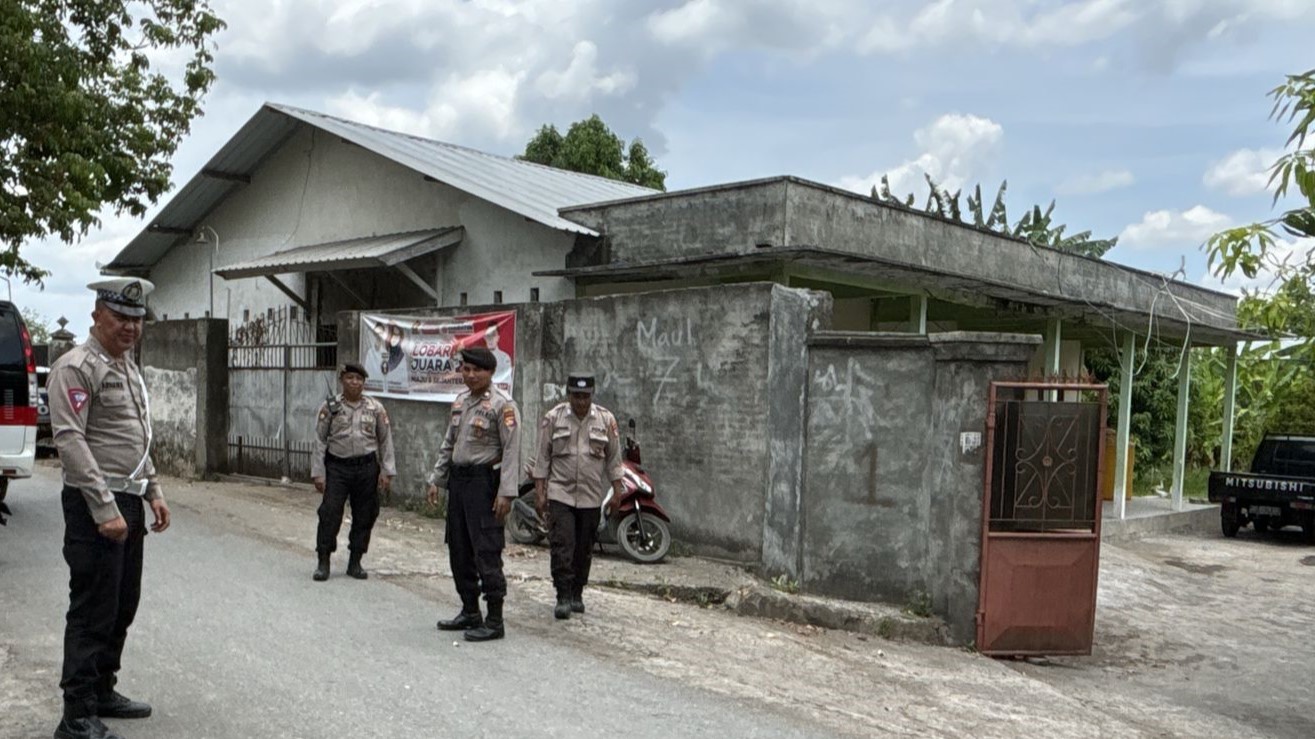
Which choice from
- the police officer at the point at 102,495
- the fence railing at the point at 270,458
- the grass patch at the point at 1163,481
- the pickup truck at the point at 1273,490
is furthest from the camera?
the grass patch at the point at 1163,481

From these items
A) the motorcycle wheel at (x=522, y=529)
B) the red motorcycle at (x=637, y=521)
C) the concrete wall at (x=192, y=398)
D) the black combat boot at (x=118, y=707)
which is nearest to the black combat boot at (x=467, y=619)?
the black combat boot at (x=118, y=707)

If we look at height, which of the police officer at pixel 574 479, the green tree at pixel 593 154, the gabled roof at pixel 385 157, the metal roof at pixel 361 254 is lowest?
the police officer at pixel 574 479

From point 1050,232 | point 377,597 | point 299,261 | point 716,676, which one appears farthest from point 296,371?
point 1050,232

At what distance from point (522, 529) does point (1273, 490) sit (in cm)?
1214

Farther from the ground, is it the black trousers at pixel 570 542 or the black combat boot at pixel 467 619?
the black trousers at pixel 570 542

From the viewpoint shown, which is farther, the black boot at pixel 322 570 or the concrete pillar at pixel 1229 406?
the concrete pillar at pixel 1229 406

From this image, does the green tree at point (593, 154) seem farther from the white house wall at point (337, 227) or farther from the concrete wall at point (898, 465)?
the concrete wall at point (898, 465)

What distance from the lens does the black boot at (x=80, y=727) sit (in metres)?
4.46

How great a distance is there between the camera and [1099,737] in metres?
5.90

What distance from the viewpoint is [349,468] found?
27.8ft

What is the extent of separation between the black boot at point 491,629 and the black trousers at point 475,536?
0.20 ft

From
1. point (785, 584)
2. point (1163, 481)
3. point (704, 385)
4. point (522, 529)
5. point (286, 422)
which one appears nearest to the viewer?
point (785, 584)

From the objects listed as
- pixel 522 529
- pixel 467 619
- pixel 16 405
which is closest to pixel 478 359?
pixel 467 619

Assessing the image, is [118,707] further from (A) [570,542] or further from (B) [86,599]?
(A) [570,542]
